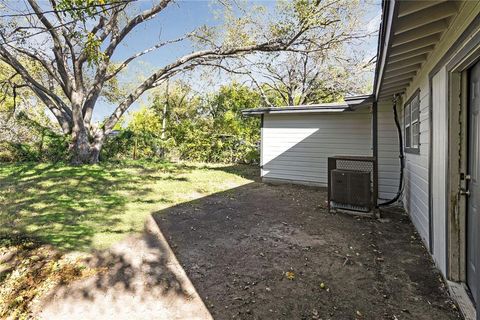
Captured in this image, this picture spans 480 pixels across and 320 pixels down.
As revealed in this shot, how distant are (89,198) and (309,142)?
553 centimetres

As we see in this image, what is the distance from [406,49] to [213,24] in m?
8.61

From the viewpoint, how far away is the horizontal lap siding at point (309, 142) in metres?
6.74

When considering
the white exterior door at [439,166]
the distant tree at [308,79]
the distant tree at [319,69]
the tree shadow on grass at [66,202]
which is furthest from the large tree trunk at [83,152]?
the white exterior door at [439,166]

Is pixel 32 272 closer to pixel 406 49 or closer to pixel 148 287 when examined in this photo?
pixel 148 287

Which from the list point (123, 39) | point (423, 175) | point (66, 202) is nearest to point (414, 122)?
point (423, 175)

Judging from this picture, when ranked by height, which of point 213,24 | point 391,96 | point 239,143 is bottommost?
point 239,143

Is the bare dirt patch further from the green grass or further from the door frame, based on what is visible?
the green grass

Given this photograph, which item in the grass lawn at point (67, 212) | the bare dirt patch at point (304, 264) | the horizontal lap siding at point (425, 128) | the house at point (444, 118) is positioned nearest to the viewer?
the house at point (444, 118)

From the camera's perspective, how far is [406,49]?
2.77m

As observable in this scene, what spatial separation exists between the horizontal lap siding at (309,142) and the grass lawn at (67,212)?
1344 millimetres

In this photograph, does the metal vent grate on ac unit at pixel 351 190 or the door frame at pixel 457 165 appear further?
the metal vent grate on ac unit at pixel 351 190

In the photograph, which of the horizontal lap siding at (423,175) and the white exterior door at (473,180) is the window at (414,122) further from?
the white exterior door at (473,180)


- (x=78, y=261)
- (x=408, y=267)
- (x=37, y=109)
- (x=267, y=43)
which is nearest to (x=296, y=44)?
(x=267, y=43)

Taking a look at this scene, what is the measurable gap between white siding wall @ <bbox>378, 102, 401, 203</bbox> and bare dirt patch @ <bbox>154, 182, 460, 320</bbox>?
1196 millimetres
